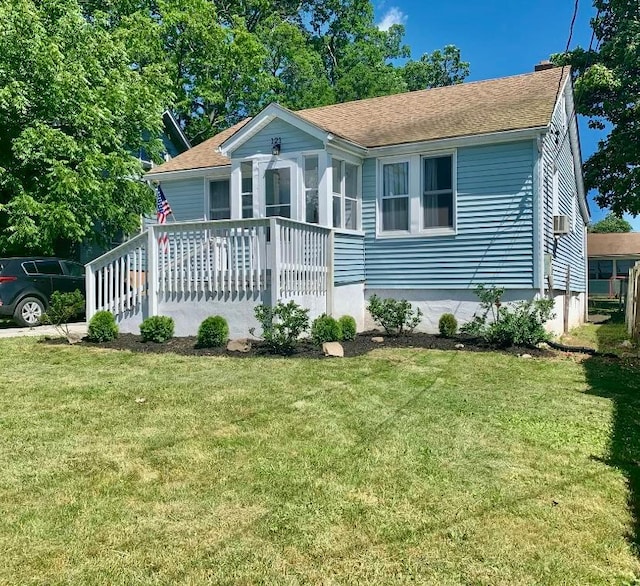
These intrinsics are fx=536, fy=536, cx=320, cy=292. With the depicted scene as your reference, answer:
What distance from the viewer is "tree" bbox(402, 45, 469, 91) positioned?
125ft

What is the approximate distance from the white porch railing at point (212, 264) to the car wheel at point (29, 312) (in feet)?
8.74

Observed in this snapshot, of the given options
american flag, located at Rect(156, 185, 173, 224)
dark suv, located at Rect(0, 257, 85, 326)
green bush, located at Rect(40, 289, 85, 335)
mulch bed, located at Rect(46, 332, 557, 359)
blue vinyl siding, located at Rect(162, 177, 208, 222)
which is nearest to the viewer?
mulch bed, located at Rect(46, 332, 557, 359)

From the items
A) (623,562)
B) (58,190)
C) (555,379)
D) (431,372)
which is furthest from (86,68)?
(623,562)

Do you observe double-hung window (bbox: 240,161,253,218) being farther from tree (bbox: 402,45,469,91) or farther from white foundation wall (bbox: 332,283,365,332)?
tree (bbox: 402,45,469,91)

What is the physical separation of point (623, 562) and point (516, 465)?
1.23 meters

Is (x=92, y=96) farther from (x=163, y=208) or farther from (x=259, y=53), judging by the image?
(x=259, y=53)

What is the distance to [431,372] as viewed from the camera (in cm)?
718

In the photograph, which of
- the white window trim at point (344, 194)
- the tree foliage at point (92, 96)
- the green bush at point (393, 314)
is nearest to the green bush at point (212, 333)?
the green bush at point (393, 314)

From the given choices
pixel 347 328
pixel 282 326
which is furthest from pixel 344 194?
pixel 282 326

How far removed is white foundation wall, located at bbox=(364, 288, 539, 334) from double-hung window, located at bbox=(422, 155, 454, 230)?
1.40 metres

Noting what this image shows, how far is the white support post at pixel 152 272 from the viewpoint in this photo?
10047 millimetres

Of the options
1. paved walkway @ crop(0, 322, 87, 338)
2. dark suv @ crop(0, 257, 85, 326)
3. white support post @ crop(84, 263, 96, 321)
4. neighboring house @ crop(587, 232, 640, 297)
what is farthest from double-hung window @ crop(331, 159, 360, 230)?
neighboring house @ crop(587, 232, 640, 297)

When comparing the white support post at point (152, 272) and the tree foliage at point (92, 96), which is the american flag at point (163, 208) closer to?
the tree foliage at point (92, 96)

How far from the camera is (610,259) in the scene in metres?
37.7
